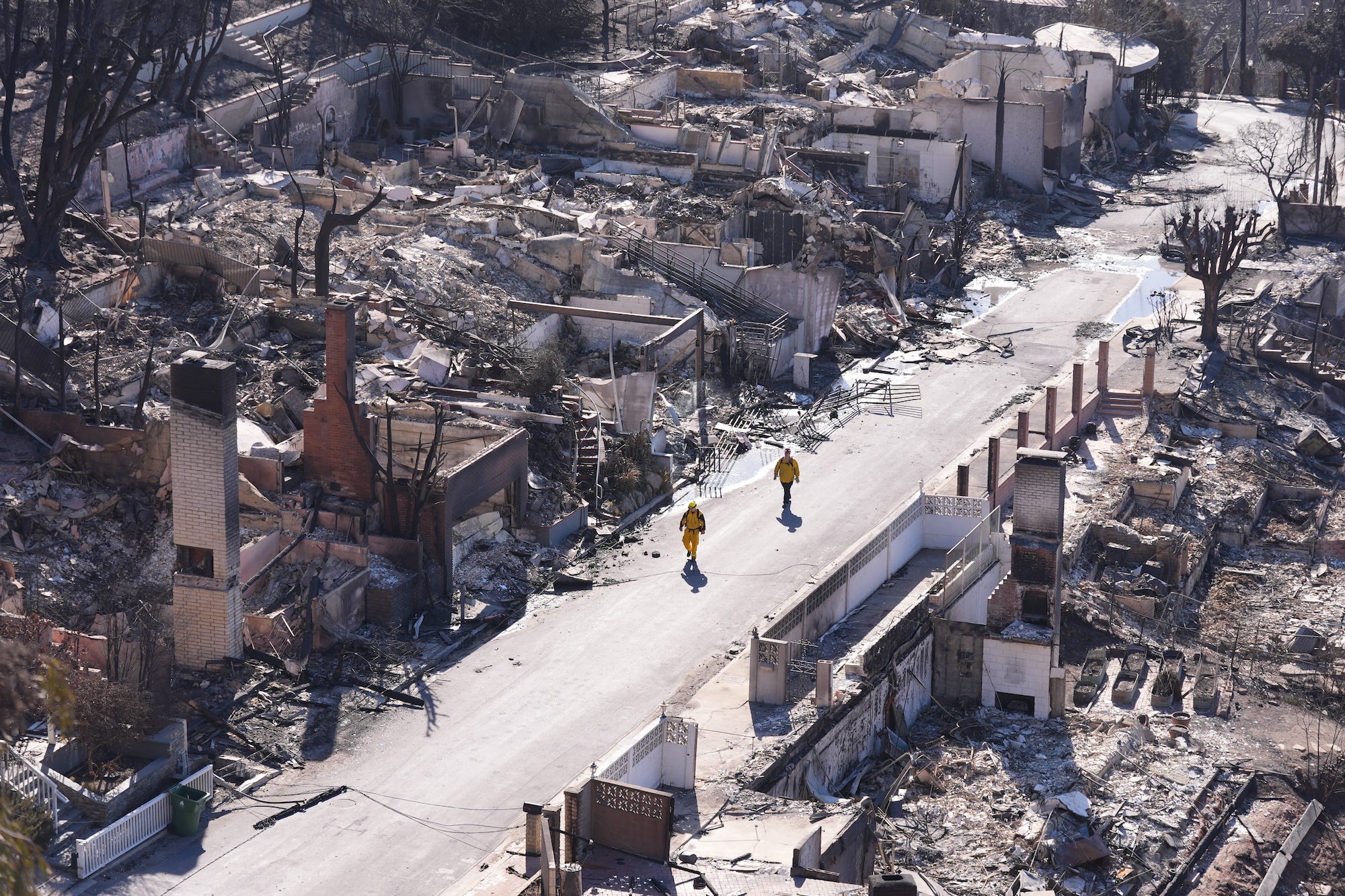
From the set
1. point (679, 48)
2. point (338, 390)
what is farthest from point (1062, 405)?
point (679, 48)

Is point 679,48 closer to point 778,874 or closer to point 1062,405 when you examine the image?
point 1062,405

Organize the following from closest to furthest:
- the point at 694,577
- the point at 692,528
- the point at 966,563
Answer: the point at 966,563, the point at 694,577, the point at 692,528

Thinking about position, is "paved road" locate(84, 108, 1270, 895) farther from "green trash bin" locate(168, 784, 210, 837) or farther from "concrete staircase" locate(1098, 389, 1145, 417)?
"concrete staircase" locate(1098, 389, 1145, 417)

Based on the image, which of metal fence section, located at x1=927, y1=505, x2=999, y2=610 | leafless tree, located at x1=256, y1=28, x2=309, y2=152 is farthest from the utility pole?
metal fence section, located at x1=927, y1=505, x2=999, y2=610

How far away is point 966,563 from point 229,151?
73.4 ft

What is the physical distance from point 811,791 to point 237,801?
628 cm

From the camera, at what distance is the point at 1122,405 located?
3681cm

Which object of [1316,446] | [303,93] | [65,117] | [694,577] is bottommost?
[1316,446]

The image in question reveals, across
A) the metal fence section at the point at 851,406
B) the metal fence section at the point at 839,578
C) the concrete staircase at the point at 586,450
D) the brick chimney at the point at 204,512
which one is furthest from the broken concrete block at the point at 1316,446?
the brick chimney at the point at 204,512

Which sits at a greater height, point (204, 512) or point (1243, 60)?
point (204, 512)

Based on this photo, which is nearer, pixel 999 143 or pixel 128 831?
pixel 128 831

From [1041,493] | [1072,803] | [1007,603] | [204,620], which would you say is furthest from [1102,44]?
[204,620]

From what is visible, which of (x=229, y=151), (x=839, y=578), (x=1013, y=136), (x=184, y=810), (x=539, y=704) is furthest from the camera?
(x=1013, y=136)

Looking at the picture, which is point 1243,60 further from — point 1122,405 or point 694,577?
point 694,577
